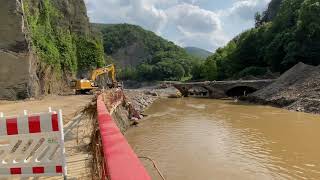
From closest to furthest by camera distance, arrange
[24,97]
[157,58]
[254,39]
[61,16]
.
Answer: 1. [24,97]
2. [61,16]
3. [254,39]
4. [157,58]

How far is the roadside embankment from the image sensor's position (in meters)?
38.6

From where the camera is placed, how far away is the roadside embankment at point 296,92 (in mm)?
38562

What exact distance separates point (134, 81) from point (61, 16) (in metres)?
108

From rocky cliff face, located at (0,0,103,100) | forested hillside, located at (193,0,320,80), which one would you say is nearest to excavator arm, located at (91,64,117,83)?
rocky cliff face, located at (0,0,103,100)

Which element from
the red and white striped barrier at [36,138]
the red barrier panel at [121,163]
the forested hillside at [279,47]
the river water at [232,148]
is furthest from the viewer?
the forested hillside at [279,47]

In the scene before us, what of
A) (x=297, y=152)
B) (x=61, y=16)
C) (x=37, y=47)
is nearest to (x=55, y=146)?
(x=297, y=152)

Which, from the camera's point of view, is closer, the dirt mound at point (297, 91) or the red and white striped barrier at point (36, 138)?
the red and white striped barrier at point (36, 138)

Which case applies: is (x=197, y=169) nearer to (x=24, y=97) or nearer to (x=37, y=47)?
(x=24, y=97)

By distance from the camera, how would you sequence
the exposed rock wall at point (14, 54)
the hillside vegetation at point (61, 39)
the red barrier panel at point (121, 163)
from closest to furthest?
1. the red barrier panel at point (121, 163)
2. the exposed rock wall at point (14, 54)
3. the hillside vegetation at point (61, 39)

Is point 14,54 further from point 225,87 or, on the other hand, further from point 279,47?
point 279,47

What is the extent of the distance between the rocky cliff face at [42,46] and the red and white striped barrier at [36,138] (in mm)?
25641

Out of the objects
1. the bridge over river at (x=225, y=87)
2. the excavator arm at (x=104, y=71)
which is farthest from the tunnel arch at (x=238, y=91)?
the excavator arm at (x=104, y=71)

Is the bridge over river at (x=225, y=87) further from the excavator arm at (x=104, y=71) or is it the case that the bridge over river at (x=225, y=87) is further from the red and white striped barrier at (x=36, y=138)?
the red and white striped barrier at (x=36, y=138)

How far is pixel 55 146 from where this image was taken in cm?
692
